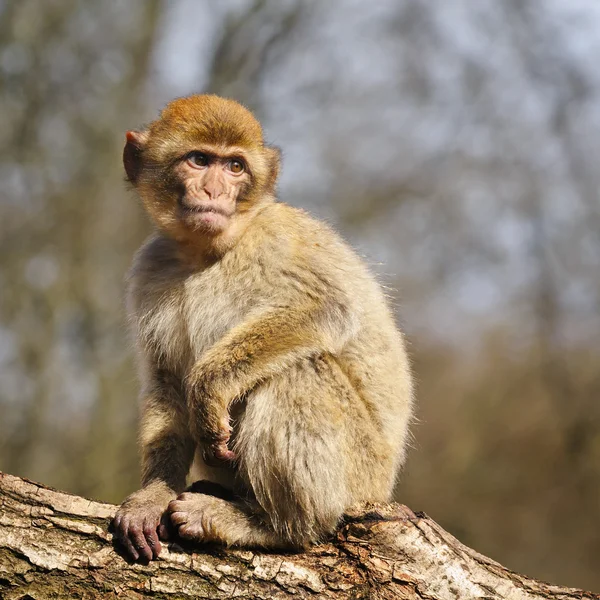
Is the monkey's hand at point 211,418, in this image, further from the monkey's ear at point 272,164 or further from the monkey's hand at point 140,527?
the monkey's ear at point 272,164

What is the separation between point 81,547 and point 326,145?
13.2 metres

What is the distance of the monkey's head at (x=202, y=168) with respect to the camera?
17.8ft

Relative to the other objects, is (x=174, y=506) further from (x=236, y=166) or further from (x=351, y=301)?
(x=236, y=166)

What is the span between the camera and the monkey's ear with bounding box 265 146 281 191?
19.3ft

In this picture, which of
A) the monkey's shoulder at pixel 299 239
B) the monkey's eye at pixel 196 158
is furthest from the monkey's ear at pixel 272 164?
the monkey's eye at pixel 196 158

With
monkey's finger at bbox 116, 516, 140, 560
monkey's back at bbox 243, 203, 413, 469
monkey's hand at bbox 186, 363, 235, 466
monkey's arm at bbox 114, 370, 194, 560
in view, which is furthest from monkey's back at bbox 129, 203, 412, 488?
monkey's finger at bbox 116, 516, 140, 560

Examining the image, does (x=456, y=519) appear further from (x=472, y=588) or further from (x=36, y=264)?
(x=472, y=588)

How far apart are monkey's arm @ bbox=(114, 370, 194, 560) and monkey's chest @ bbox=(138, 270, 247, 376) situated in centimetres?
20

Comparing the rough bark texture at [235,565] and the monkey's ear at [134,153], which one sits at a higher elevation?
the monkey's ear at [134,153]

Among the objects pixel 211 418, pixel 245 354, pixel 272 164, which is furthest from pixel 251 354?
pixel 272 164

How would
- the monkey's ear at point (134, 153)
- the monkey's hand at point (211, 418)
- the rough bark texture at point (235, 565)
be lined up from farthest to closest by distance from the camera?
1. the monkey's ear at point (134, 153)
2. the monkey's hand at point (211, 418)
3. the rough bark texture at point (235, 565)

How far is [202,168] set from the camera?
556 centimetres

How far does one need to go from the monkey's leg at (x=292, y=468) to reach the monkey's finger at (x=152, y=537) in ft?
0.62

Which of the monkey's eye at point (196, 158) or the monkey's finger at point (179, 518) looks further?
the monkey's eye at point (196, 158)
